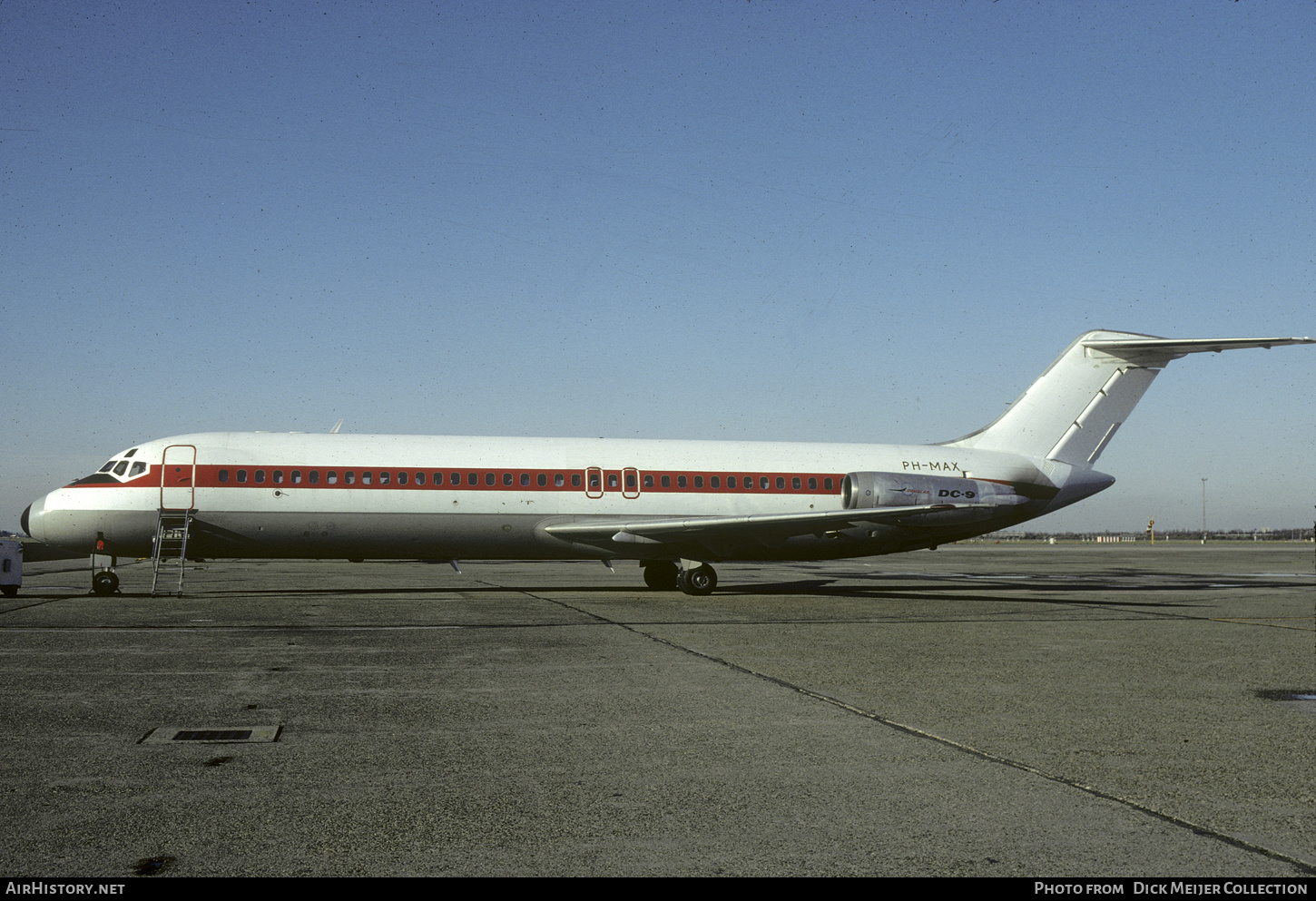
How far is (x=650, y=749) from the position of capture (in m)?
6.55

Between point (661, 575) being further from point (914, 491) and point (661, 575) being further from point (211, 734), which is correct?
point (211, 734)

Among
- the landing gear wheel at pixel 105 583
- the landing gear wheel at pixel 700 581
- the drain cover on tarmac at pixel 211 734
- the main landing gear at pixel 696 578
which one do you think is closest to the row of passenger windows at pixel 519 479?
the main landing gear at pixel 696 578

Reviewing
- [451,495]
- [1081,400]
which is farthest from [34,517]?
[1081,400]

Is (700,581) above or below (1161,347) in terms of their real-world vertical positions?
below

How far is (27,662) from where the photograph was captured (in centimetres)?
1009

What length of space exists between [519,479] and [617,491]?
2.18m

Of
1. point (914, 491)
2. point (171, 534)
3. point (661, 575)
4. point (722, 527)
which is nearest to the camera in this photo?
point (171, 534)

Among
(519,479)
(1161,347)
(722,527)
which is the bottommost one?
(722,527)

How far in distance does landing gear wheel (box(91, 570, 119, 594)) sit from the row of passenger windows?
2767 mm

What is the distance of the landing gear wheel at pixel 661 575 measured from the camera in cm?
2405

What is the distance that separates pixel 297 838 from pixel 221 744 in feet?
7.39

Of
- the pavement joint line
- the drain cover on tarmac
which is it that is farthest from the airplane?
the drain cover on tarmac

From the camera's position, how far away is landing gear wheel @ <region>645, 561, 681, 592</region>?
78.9 ft

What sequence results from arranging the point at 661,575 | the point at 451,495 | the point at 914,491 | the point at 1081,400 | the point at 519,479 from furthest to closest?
the point at 1081,400
the point at 661,575
the point at 914,491
the point at 519,479
the point at 451,495
